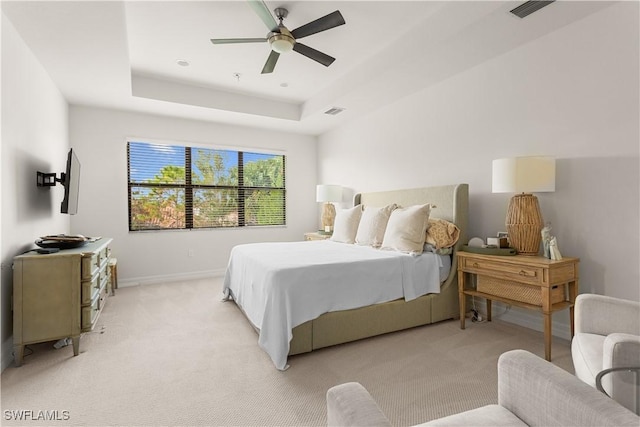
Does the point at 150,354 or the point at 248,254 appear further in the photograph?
the point at 248,254

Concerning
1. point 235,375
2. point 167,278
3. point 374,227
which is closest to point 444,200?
point 374,227

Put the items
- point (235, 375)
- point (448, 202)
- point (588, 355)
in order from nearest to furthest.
A: point (588, 355), point (235, 375), point (448, 202)

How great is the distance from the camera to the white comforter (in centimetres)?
234

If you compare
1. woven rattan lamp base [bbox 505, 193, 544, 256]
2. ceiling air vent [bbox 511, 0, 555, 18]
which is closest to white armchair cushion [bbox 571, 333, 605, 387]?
woven rattan lamp base [bbox 505, 193, 544, 256]

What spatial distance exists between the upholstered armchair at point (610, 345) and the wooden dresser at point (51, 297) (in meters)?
3.07

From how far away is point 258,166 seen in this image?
5898 millimetres

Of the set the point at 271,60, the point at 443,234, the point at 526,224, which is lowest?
the point at 443,234

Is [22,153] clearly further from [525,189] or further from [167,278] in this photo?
[525,189]

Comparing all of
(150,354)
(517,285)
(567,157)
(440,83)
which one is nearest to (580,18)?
(567,157)

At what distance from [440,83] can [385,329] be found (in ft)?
9.30

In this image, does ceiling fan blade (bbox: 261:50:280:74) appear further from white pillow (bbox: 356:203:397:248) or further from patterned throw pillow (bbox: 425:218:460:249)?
patterned throw pillow (bbox: 425:218:460:249)

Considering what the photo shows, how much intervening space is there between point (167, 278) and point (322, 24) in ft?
13.8

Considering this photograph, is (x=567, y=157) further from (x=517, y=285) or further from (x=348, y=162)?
(x=348, y=162)

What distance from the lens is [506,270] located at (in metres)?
2.62
